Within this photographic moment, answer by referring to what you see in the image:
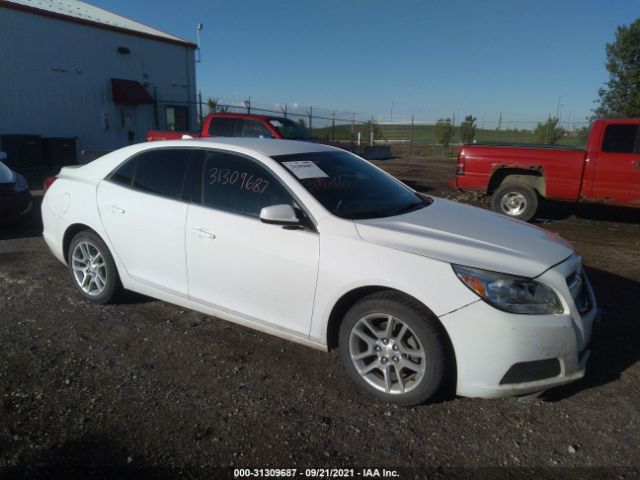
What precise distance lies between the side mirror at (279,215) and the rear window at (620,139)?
6.90m

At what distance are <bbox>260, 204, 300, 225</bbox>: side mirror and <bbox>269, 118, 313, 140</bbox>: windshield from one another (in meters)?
7.82

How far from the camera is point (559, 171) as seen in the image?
821 cm

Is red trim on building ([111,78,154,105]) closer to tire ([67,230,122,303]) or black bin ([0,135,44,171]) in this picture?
black bin ([0,135,44,171])

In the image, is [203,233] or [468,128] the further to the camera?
[468,128]

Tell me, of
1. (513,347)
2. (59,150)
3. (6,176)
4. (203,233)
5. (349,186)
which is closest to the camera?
(513,347)

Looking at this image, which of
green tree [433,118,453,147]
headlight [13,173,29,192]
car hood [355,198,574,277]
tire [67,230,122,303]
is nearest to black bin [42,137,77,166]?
headlight [13,173,29,192]

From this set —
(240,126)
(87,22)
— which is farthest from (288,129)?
(87,22)

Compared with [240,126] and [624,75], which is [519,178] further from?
[624,75]

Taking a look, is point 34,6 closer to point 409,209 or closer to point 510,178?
point 510,178

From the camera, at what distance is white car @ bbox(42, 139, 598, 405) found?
2676mm

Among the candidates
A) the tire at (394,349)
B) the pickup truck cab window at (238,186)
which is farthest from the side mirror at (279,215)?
the tire at (394,349)

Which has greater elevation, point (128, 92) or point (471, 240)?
point (128, 92)

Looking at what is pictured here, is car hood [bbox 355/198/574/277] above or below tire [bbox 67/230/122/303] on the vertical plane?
above

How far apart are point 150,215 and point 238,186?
821 mm
